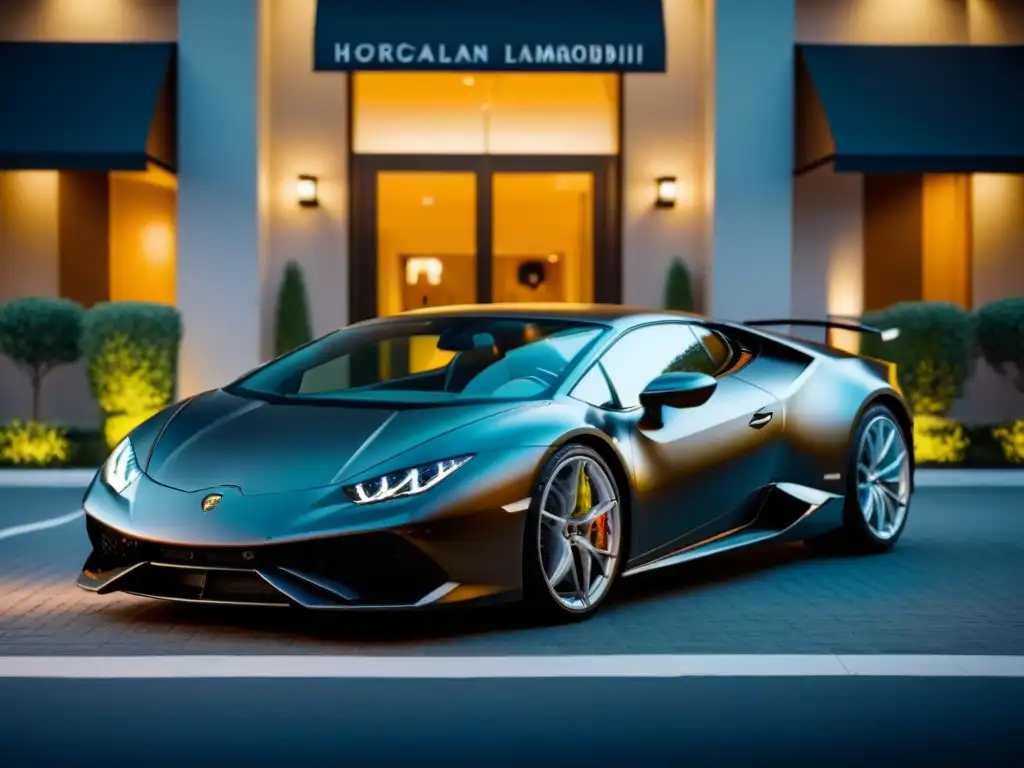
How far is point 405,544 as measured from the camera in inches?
252

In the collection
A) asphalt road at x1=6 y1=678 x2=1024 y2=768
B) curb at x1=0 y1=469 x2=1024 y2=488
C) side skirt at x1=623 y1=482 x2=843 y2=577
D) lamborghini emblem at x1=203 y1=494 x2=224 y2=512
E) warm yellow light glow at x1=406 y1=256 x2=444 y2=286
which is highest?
warm yellow light glow at x1=406 y1=256 x2=444 y2=286

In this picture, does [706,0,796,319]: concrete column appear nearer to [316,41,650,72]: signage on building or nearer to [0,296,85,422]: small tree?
[316,41,650,72]: signage on building

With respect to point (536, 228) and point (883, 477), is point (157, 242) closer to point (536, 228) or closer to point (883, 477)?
point (536, 228)

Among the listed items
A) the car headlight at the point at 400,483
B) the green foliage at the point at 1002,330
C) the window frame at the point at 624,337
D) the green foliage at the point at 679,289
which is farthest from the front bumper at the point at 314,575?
the green foliage at the point at 679,289

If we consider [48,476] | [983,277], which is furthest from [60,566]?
[983,277]

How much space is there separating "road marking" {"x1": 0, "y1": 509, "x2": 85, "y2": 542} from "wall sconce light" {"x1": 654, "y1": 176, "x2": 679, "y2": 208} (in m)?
9.48

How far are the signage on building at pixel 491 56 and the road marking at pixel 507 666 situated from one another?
1182 centimetres

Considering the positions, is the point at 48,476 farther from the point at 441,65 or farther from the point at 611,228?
the point at 611,228

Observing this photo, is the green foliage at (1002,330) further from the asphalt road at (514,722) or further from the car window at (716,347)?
the asphalt road at (514,722)

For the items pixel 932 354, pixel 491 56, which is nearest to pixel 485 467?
pixel 932 354

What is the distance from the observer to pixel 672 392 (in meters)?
7.52

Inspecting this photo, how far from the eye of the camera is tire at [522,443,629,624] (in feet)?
22.2

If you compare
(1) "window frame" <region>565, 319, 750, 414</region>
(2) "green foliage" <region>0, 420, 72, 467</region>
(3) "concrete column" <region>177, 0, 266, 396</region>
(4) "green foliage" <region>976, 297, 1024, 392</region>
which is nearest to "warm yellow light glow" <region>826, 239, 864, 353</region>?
(4) "green foliage" <region>976, 297, 1024, 392</region>

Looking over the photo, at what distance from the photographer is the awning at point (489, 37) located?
1744cm
